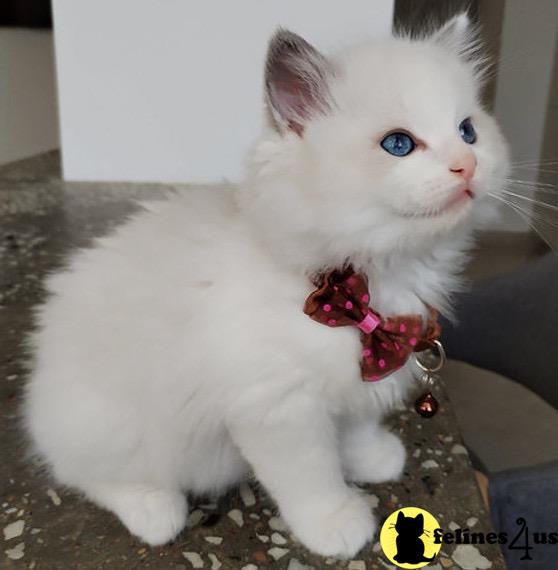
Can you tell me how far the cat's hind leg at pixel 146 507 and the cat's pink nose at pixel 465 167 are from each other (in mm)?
521

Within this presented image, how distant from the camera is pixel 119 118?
1.93m

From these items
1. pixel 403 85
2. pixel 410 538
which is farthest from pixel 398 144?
pixel 410 538

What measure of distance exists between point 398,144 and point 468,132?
110 mm

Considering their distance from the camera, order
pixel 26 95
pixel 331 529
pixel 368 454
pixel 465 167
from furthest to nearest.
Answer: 1. pixel 26 95
2. pixel 368 454
3. pixel 331 529
4. pixel 465 167

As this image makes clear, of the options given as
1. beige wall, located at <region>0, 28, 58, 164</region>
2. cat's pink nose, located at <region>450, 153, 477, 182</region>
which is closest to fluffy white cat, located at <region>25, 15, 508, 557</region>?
cat's pink nose, located at <region>450, 153, 477, 182</region>

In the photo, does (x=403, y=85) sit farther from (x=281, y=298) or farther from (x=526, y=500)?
(x=526, y=500)

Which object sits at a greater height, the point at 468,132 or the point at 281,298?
the point at 468,132

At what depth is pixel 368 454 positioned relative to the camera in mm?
878

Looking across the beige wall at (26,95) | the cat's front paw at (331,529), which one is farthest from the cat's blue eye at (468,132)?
the beige wall at (26,95)

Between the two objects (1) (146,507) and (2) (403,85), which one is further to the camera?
(1) (146,507)

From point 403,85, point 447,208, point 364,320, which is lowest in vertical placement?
point 364,320

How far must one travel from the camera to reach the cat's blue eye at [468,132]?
67 centimetres

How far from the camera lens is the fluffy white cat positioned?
62 centimetres

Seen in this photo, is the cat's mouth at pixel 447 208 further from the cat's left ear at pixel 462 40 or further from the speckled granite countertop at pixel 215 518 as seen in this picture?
the speckled granite countertop at pixel 215 518
